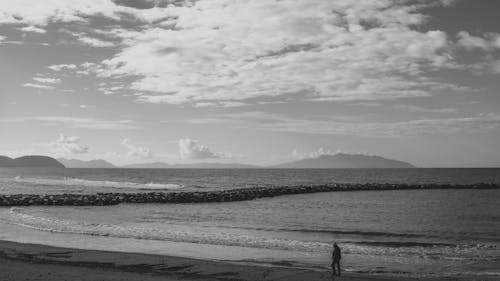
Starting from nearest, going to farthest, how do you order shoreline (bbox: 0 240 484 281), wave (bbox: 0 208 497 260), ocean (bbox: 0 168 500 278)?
shoreline (bbox: 0 240 484 281), ocean (bbox: 0 168 500 278), wave (bbox: 0 208 497 260)

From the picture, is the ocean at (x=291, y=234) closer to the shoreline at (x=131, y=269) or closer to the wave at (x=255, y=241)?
the wave at (x=255, y=241)

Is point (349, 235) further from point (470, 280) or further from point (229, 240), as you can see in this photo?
point (470, 280)

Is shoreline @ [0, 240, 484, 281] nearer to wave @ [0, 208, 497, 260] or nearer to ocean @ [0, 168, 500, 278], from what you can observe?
ocean @ [0, 168, 500, 278]

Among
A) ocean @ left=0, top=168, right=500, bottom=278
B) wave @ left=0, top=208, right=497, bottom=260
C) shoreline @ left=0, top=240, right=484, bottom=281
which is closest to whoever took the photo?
shoreline @ left=0, top=240, right=484, bottom=281

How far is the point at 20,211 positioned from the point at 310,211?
2736 cm

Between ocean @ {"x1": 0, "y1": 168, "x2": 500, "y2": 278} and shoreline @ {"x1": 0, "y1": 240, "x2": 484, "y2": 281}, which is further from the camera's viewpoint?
ocean @ {"x1": 0, "y1": 168, "x2": 500, "y2": 278}

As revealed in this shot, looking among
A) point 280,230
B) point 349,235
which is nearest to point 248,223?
point 280,230

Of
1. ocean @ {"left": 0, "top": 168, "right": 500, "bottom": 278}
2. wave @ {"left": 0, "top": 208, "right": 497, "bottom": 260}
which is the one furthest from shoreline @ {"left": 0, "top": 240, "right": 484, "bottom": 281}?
wave @ {"left": 0, "top": 208, "right": 497, "bottom": 260}

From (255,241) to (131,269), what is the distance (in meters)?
9.53

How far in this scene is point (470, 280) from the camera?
680 inches

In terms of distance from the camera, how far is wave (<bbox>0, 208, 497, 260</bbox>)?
23.6 metres

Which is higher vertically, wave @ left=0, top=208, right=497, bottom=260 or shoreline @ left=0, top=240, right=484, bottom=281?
shoreline @ left=0, top=240, right=484, bottom=281

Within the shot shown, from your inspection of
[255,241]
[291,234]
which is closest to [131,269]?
[255,241]

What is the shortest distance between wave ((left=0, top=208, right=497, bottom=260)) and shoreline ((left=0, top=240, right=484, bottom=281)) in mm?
5359
